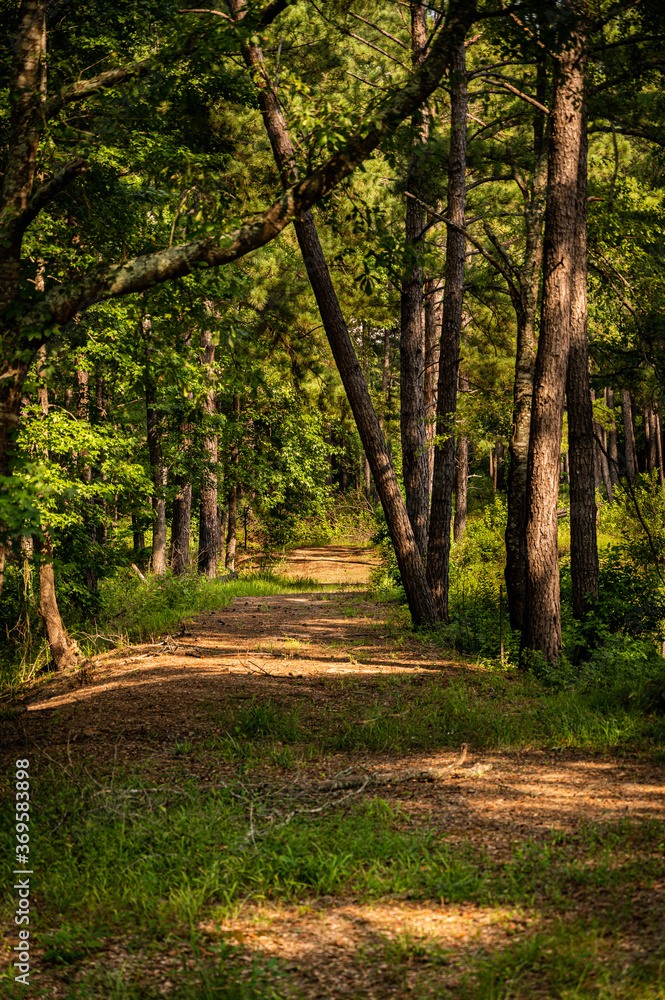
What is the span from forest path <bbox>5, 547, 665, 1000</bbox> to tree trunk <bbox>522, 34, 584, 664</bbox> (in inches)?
44.4

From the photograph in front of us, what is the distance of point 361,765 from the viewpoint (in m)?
5.41

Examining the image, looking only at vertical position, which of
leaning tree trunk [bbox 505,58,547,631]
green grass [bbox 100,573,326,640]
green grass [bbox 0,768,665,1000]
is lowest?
green grass [bbox 0,768,665,1000]

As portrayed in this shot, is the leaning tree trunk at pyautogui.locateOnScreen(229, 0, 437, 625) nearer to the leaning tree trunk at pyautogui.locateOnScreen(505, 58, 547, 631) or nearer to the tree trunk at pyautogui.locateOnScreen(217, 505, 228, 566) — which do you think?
the leaning tree trunk at pyautogui.locateOnScreen(505, 58, 547, 631)

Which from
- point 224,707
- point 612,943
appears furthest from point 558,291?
point 612,943

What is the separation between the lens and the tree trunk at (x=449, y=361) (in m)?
11.2

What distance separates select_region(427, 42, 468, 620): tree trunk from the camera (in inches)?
439

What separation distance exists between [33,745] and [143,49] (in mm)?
10466

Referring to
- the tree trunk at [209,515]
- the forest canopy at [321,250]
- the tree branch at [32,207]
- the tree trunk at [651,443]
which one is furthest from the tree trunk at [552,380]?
the tree trunk at [651,443]

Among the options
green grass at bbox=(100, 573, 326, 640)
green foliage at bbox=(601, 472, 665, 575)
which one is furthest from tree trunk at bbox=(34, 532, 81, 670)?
green foliage at bbox=(601, 472, 665, 575)

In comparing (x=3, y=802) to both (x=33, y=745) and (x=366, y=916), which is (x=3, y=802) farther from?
(x=366, y=916)

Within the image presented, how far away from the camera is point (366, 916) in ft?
11.2

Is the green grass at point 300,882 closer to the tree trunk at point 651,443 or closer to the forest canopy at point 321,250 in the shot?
the forest canopy at point 321,250

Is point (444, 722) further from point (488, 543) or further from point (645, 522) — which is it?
point (488, 543)

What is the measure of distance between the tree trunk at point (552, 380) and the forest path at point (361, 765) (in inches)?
44.4
